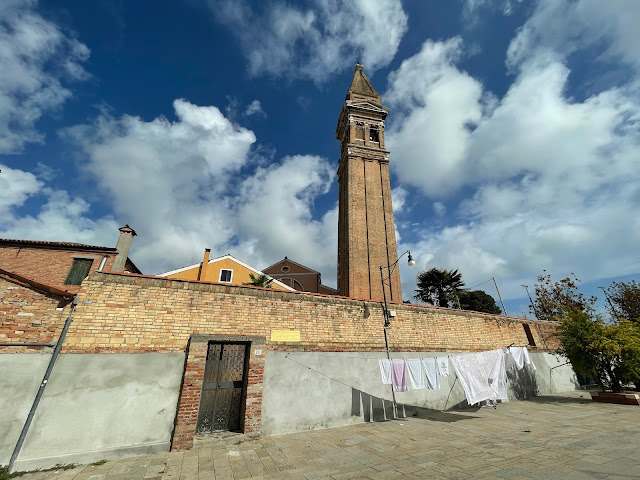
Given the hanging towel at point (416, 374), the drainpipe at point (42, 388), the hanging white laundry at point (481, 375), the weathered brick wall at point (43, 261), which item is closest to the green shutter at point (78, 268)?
the weathered brick wall at point (43, 261)

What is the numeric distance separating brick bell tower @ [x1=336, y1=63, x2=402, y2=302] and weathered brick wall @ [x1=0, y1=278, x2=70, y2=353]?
46.2 ft

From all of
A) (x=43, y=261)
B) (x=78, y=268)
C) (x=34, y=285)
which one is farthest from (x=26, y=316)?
(x=43, y=261)

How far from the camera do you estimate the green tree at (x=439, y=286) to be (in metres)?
30.1

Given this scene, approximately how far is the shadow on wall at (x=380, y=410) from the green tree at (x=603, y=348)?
722 centimetres

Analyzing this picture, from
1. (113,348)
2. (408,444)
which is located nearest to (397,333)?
(408,444)

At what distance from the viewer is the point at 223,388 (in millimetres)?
7527

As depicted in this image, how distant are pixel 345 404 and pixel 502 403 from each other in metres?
8.32

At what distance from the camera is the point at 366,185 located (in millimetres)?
21438

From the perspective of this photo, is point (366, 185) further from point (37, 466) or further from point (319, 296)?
point (37, 466)

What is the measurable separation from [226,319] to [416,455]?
5813mm

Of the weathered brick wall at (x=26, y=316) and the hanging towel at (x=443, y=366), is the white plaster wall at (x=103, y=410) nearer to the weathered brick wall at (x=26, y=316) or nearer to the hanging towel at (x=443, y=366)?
the weathered brick wall at (x=26, y=316)

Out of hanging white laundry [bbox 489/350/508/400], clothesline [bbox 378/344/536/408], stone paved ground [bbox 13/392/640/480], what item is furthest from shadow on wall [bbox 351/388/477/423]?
hanging white laundry [bbox 489/350/508/400]

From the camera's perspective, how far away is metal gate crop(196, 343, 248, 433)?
7203mm

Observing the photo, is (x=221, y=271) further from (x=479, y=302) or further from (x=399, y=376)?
(x=479, y=302)
